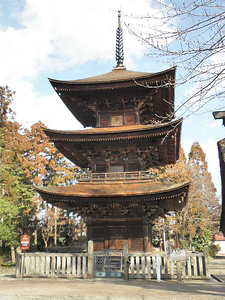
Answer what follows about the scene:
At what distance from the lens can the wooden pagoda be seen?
44.9 feet

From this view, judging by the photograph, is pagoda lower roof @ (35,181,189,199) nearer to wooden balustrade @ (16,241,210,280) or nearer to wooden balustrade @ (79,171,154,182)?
wooden balustrade @ (79,171,154,182)

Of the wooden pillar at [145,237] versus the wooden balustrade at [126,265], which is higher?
the wooden pillar at [145,237]

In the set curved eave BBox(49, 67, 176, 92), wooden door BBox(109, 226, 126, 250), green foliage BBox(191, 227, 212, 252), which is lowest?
green foliage BBox(191, 227, 212, 252)

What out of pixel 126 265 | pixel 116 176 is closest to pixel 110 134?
pixel 116 176

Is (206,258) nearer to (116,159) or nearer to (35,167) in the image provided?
(116,159)

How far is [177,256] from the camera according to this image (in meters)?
10.7

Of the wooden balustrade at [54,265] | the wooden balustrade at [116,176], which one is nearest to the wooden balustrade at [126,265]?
the wooden balustrade at [54,265]

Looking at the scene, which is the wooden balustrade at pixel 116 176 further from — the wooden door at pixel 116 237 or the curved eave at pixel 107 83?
the curved eave at pixel 107 83

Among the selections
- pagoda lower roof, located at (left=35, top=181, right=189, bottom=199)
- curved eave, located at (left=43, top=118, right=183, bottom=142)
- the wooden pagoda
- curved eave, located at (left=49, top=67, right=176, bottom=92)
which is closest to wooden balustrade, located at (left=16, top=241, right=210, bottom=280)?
the wooden pagoda

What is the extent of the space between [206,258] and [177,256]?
158 cm

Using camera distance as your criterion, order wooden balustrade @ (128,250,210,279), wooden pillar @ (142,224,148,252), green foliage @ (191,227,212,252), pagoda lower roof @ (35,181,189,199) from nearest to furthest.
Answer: wooden balustrade @ (128,250,210,279)
pagoda lower roof @ (35,181,189,199)
wooden pillar @ (142,224,148,252)
green foliage @ (191,227,212,252)

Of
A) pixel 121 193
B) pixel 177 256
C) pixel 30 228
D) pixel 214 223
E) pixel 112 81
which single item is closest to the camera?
pixel 177 256

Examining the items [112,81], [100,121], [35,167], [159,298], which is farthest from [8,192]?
[159,298]

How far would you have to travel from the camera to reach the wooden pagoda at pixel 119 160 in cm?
1368
